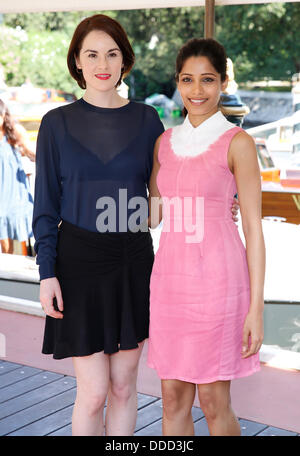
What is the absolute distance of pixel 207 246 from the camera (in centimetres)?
165

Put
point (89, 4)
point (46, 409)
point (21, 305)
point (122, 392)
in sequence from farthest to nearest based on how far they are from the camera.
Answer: point (21, 305) < point (89, 4) < point (46, 409) < point (122, 392)

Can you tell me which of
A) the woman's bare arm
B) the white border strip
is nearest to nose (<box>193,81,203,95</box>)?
the woman's bare arm

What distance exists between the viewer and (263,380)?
8.52 ft

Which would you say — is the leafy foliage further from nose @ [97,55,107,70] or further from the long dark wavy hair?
nose @ [97,55,107,70]

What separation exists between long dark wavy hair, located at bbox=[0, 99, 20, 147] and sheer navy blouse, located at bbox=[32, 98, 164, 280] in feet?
7.90

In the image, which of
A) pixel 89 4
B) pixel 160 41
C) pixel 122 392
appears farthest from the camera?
pixel 160 41

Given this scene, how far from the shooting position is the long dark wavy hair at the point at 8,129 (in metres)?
4.07

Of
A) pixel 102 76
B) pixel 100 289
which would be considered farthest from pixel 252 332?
pixel 102 76

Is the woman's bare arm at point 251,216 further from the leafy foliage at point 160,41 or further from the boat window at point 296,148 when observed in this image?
the leafy foliage at point 160,41

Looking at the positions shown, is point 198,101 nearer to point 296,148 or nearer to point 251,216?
point 251,216

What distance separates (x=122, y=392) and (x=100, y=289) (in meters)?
0.35

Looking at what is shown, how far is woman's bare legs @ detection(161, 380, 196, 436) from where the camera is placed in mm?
1745

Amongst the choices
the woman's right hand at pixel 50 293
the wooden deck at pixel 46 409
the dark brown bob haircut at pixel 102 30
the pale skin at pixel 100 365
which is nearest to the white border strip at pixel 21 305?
the wooden deck at pixel 46 409

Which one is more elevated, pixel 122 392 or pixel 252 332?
pixel 252 332
